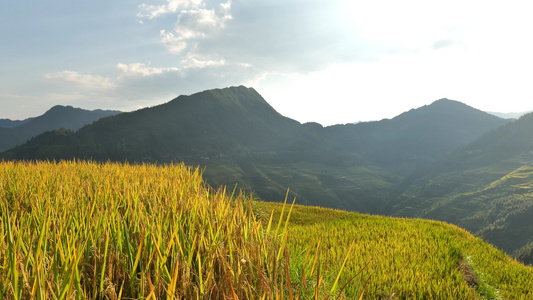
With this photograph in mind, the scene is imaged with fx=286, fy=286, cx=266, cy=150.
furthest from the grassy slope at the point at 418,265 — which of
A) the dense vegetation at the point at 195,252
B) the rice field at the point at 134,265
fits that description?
the rice field at the point at 134,265

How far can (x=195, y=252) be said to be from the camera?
349 centimetres

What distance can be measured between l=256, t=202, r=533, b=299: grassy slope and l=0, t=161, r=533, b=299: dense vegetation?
0.12ft

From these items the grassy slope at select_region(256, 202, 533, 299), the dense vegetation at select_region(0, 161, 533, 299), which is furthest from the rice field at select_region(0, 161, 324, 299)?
the grassy slope at select_region(256, 202, 533, 299)

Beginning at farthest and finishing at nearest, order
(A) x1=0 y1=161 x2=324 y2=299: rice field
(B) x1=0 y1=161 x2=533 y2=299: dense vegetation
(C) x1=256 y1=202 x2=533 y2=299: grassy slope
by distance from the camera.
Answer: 1. (C) x1=256 y1=202 x2=533 y2=299: grassy slope
2. (B) x1=0 y1=161 x2=533 y2=299: dense vegetation
3. (A) x1=0 y1=161 x2=324 y2=299: rice field

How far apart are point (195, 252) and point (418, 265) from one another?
612 centimetres

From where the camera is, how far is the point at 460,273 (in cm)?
688

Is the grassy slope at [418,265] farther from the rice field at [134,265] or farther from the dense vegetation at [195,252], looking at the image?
the rice field at [134,265]

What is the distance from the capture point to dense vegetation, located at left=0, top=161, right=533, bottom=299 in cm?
247

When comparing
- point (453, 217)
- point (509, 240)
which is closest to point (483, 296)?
point (509, 240)

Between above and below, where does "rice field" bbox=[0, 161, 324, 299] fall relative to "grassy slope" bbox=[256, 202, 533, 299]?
above

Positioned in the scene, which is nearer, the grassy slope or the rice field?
the rice field

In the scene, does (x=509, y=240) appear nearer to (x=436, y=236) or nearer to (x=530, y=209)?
(x=530, y=209)

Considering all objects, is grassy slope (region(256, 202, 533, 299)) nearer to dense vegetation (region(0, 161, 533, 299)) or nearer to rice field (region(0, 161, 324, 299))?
dense vegetation (region(0, 161, 533, 299))

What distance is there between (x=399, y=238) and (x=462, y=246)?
2.11 m
